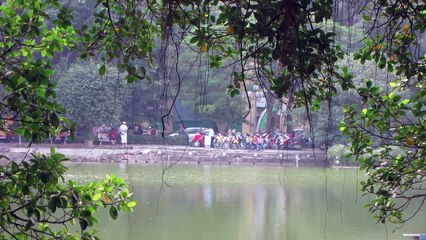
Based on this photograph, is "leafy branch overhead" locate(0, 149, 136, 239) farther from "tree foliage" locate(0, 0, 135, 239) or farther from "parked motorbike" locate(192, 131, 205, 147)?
"parked motorbike" locate(192, 131, 205, 147)

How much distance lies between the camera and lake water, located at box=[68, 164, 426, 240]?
870cm

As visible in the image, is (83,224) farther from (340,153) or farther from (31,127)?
(340,153)

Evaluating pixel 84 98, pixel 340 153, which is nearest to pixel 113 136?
pixel 84 98

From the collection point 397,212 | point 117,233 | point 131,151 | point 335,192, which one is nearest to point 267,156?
point 131,151

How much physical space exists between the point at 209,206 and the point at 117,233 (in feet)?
8.42

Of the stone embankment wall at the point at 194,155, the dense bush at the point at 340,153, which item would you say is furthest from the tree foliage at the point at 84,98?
the dense bush at the point at 340,153

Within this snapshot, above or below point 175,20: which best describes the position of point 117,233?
below

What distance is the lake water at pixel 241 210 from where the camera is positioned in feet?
28.5

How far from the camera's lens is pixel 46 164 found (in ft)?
7.07

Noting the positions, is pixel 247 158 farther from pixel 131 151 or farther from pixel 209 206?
pixel 209 206

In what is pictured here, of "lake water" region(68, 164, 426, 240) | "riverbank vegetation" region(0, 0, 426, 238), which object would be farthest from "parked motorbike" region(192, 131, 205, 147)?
"riverbank vegetation" region(0, 0, 426, 238)

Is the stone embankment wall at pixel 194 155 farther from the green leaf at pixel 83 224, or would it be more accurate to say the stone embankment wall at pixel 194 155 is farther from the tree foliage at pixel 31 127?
the green leaf at pixel 83 224

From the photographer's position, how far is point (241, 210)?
1047cm

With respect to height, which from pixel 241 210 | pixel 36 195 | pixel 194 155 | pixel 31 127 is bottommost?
pixel 241 210
